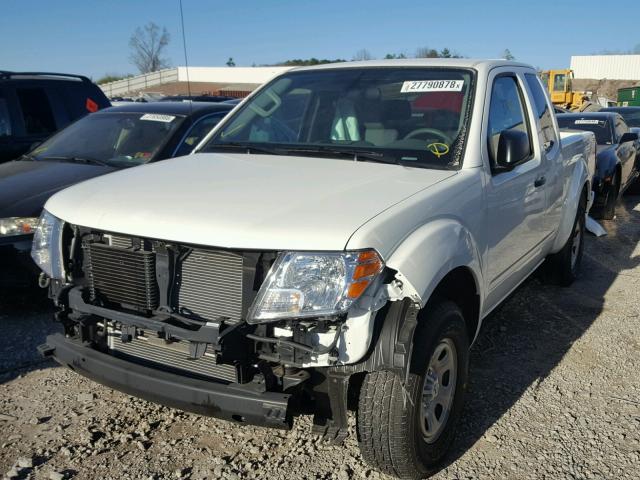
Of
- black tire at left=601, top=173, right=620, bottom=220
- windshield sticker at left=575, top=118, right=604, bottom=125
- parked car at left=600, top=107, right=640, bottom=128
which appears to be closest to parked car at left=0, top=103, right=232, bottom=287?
black tire at left=601, top=173, right=620, bottom=220

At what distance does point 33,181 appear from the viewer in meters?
5.01

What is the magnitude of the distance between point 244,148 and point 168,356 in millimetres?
1583

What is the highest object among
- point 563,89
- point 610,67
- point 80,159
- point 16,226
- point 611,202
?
point 80,159

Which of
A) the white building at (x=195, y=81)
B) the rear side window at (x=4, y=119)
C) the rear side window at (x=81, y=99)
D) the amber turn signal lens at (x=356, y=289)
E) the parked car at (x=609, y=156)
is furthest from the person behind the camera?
the white building at (x=195, y=81)

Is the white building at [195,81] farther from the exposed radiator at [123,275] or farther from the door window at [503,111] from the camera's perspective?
the exposed radiator at [123,275]

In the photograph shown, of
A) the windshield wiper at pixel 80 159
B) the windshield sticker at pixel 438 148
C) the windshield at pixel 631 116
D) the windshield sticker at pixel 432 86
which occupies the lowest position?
the windshield at pixel 631 116

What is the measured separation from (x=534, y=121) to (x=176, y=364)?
2999 mm

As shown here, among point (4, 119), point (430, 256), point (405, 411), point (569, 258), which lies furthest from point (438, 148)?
point (4, 119)

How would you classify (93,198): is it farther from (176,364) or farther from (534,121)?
(534,121)

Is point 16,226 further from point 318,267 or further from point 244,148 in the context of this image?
point 318,267

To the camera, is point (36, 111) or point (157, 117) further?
point (36, 111)

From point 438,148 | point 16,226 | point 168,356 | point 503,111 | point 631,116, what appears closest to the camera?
point 168,356

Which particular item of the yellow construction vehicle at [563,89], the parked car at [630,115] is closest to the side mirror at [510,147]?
the parked car at [630,115]

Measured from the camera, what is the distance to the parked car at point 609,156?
8.79 metres
